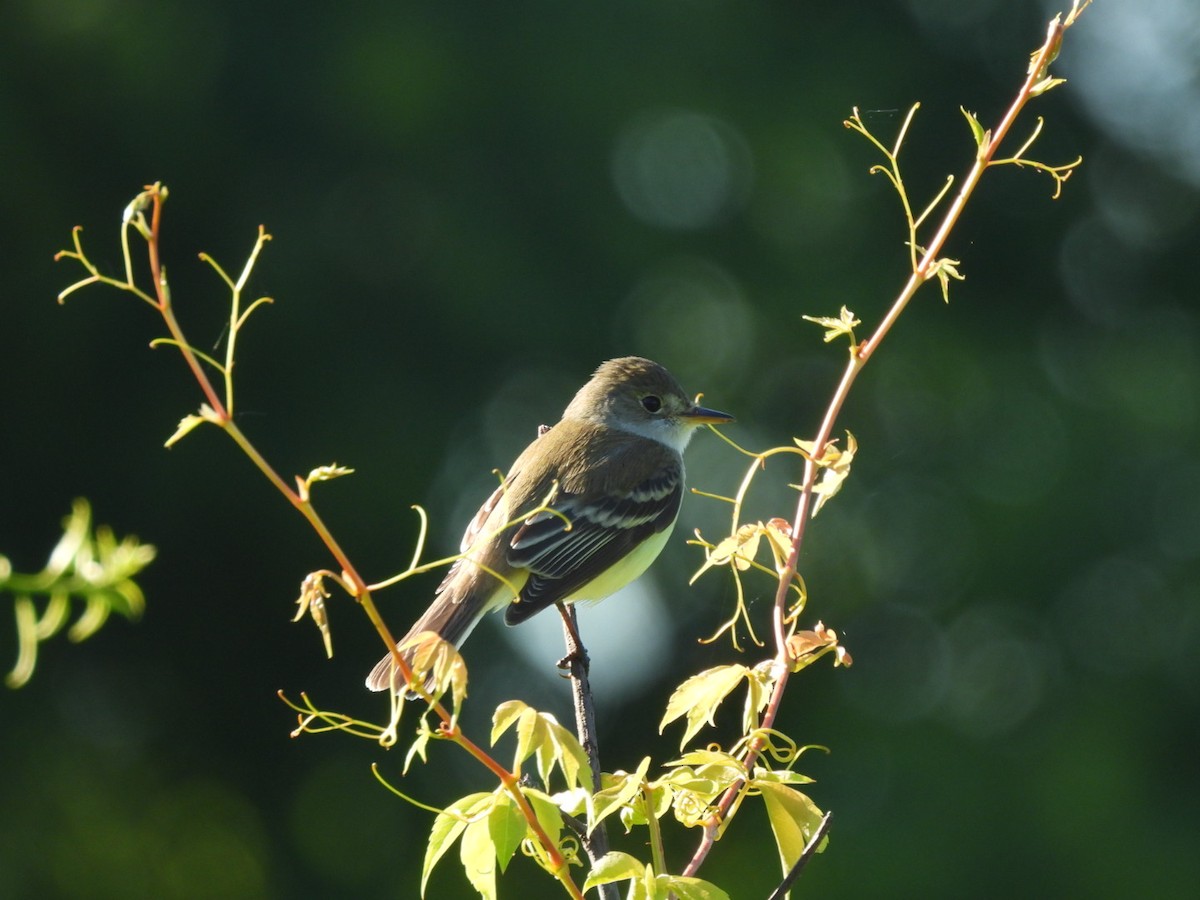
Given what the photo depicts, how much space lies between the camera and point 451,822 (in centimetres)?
161

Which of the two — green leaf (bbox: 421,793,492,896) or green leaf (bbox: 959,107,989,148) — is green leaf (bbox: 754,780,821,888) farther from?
green leaf (bbox: 959,107,989,148)

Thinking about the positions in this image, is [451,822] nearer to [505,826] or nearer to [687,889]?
[505,826]

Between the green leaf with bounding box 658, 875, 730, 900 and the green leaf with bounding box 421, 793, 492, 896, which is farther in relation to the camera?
the green leaf with bounding box 421, 793, 492, 896

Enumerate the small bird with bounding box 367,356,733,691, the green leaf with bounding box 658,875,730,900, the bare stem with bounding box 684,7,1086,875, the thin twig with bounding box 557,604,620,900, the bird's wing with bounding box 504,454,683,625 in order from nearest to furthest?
the green leaf with bounding box 658,875,730,900, the bare stem with bounding box 684,7,1086,875, the thin twig with bounding box 557,604,620,900, the small bird with bounding box 367,356,733,691, the bird's wing with bounding box 504,454,683,625

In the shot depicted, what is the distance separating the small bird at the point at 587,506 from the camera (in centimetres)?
390

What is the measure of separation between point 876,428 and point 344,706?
3.60m

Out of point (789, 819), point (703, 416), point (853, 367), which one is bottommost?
point (703, 416)

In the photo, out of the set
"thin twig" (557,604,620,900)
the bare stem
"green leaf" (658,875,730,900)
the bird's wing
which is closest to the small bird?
the bird's wing

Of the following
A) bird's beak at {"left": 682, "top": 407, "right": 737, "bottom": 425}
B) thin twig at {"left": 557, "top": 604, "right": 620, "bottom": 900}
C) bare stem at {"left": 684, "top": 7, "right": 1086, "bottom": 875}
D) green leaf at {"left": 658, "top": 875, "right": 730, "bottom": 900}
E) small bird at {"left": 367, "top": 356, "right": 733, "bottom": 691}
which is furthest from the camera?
bird's beak at {"left": 682, "top": 407, "right": 737, "bottom": 425}

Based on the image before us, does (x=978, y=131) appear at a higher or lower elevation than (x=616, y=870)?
higher

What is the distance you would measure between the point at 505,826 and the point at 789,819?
36 centimetres

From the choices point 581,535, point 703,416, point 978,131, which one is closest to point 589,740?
point 978,131

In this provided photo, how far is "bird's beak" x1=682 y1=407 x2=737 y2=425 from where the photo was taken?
4582 millimetres

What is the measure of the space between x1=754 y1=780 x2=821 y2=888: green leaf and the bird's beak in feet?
9.34
